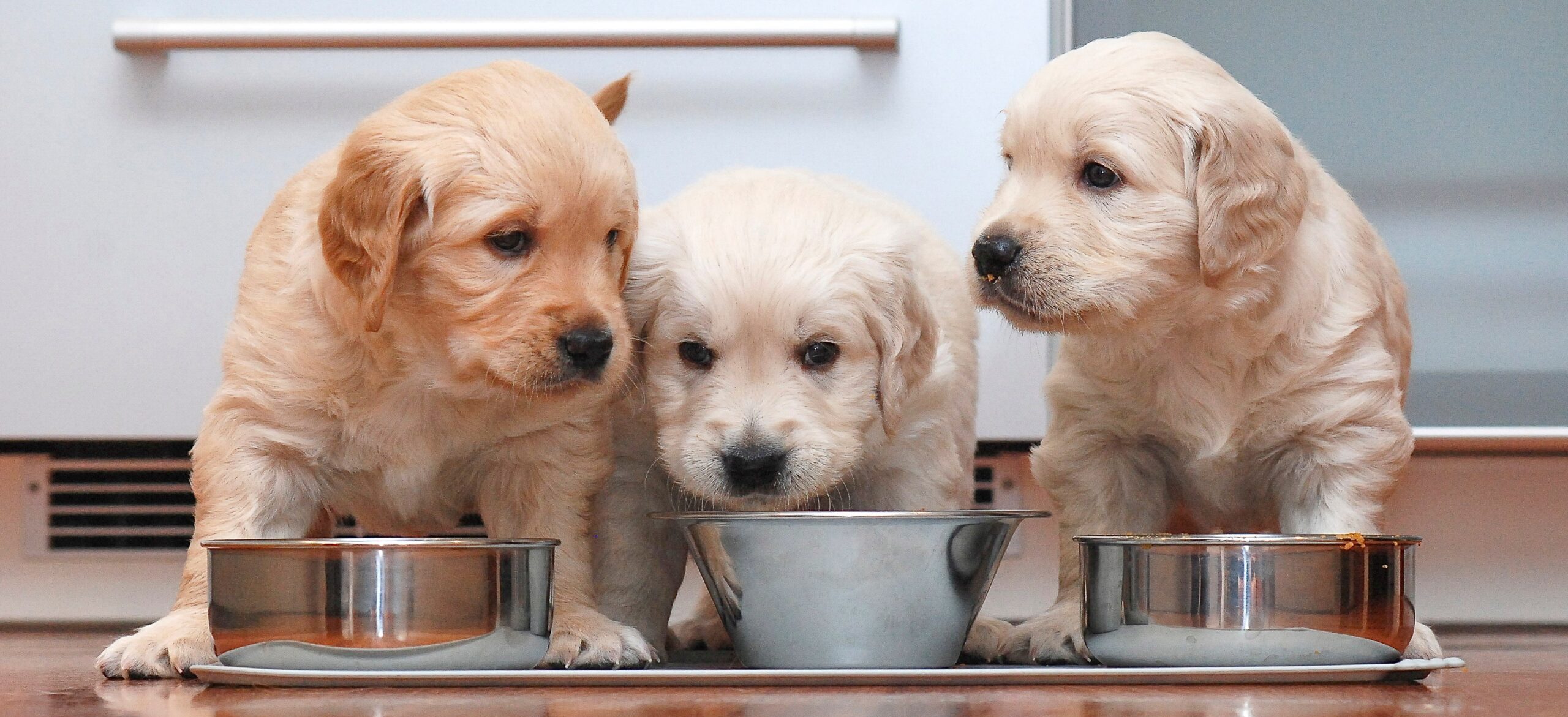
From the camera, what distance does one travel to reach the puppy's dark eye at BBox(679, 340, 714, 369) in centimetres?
243

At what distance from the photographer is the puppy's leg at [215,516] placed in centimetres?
213

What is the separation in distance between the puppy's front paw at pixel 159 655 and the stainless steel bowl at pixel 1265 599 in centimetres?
129

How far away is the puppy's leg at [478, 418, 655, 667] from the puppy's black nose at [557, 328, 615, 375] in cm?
27

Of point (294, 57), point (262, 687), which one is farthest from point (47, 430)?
Result: point (262, 687)

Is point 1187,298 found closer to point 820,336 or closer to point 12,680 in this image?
point 820,336

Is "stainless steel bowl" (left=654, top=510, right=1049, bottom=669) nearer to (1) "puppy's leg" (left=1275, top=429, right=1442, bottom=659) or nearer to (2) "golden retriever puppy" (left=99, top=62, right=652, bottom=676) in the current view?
(2) "golden retriever puppy" (left=99, top=62, right=652, bottom=676)

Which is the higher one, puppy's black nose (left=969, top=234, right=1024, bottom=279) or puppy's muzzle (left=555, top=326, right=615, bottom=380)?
puppy's black nose (left=969, top=234, right=1024, bottom=279)

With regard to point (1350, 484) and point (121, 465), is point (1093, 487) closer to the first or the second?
point (1350, 484)

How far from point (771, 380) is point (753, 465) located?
0.16m

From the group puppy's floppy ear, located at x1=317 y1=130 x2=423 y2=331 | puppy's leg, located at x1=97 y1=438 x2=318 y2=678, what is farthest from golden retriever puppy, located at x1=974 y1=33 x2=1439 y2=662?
puppy's leg, located at x1=97 y1=438 x2=318 y2=678

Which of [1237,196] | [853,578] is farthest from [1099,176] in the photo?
[853,578]

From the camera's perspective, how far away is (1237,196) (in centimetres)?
229

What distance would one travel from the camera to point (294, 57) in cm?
296

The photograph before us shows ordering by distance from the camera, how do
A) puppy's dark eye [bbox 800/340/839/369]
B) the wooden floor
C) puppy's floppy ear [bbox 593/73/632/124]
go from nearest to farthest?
the wooden floor < puppy's dark eye [bbox 800/340/839/369] < puppy's floppy ear [bbox 593/73/632/124]
